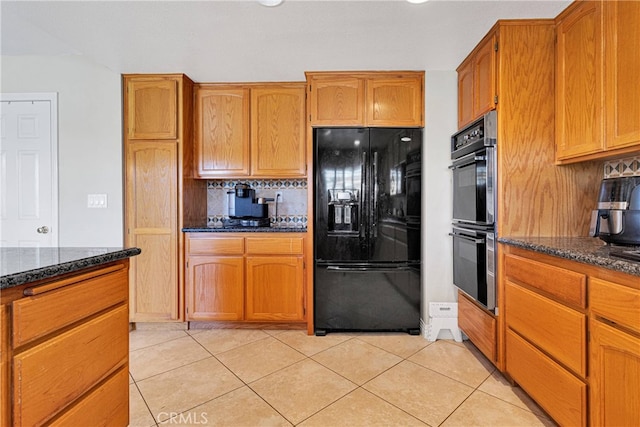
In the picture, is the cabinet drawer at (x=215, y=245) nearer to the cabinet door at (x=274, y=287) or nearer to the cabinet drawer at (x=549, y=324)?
the cabinet door at (x=274, y=287)

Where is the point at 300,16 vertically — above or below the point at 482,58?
above

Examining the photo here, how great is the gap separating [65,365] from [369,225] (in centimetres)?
202

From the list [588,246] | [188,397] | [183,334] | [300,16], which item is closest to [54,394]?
[188,397]

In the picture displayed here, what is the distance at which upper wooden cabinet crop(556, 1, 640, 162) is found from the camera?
4.58 ft

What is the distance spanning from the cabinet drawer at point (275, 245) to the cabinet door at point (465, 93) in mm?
1605

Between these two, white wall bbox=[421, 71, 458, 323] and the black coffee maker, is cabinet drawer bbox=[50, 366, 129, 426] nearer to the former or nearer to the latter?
the black coffee maker

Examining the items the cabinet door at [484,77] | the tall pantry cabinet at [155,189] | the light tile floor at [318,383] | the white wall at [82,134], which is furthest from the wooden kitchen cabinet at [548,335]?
the white wall at [82,134]

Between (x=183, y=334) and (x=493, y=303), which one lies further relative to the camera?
(x=183, y=334)

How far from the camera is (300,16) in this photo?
1.83 m

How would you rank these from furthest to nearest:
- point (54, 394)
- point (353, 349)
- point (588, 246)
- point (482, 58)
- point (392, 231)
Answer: point (392, 231) < point (353, 349) < point (482, 58) < point (588, 246) < point (54, 394)

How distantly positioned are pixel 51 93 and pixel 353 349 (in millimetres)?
3305

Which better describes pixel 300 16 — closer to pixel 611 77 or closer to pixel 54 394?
Result: pixel 611 77

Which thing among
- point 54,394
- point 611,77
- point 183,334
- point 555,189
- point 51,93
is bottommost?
point 183,334

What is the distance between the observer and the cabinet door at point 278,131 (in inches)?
110
